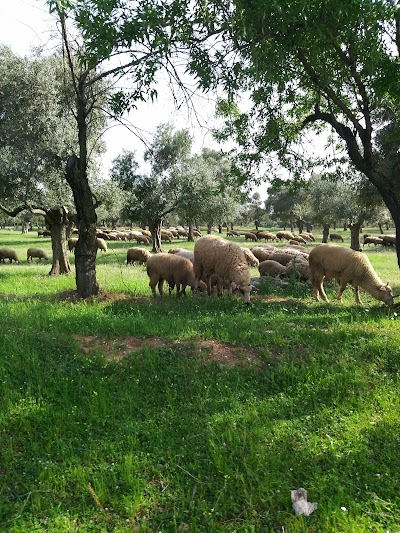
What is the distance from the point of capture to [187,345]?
23.8 feet

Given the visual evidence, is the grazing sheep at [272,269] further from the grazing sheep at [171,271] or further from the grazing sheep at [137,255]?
the grazing sheep at [137,255]

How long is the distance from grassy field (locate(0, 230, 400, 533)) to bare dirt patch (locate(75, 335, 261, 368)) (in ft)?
0.12

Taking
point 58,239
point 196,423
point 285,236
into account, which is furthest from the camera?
point 285,236

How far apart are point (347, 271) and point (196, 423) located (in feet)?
26.6

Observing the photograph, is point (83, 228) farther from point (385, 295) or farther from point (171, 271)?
point (385, 295)

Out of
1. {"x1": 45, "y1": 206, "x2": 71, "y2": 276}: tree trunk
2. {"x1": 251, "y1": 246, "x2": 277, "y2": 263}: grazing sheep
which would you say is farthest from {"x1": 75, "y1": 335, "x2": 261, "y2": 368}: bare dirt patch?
{"x1": 251, "y1": 246, "x2": 277, "y2": 263}: grazing sheep

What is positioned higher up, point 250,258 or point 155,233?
point 155,233

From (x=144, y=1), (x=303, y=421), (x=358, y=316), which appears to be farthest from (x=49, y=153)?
(x=303, y=421)

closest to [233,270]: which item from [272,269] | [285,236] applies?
[272,269]

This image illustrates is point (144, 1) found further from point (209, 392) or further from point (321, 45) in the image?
point (209, 392)

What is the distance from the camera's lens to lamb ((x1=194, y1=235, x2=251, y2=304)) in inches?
457

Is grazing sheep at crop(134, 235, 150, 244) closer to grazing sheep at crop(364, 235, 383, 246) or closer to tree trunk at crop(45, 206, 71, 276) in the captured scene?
tree trunk at crop(45, 206, 71, 276)

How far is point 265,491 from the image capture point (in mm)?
4184

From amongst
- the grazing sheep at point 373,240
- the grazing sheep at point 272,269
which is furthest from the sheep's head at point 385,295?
the grazing sheep at point 373,240
